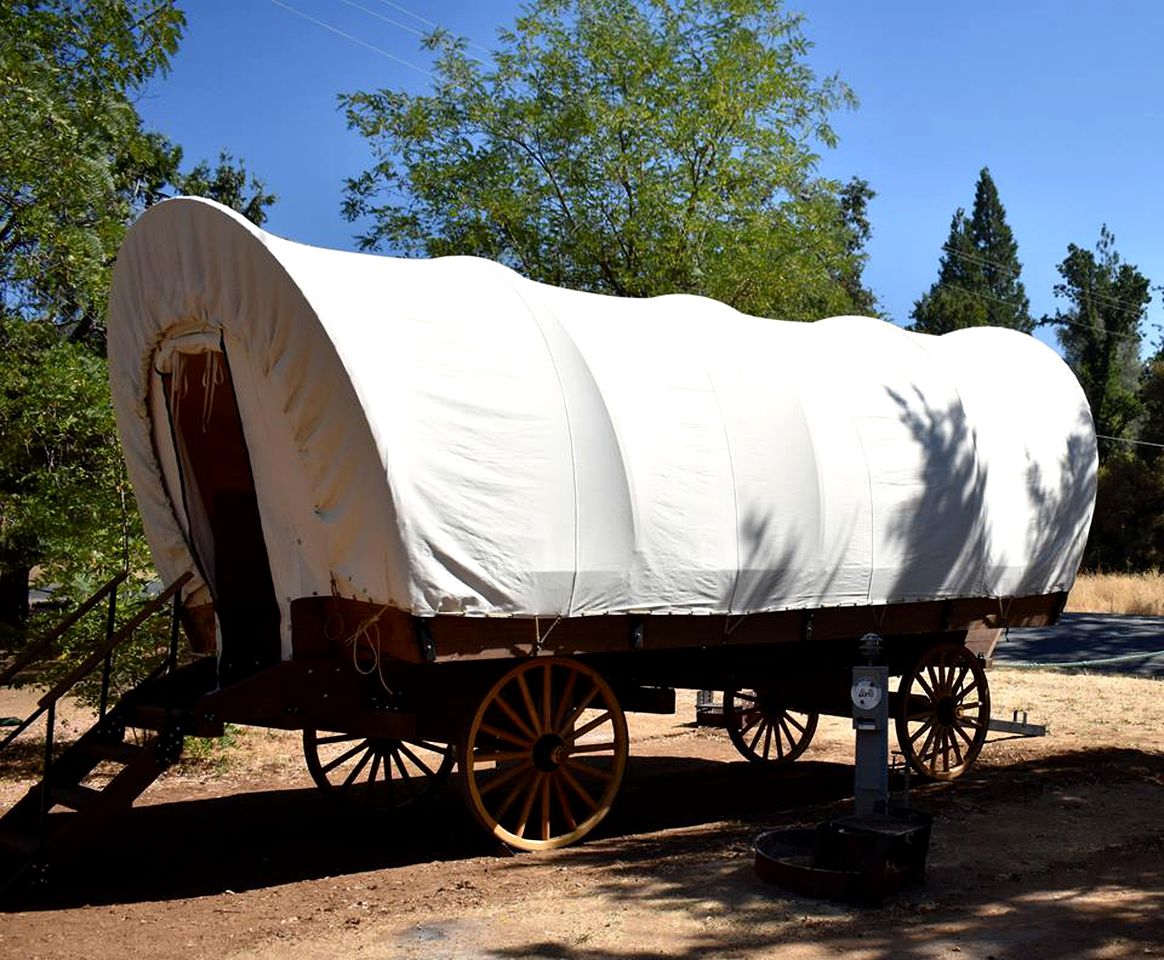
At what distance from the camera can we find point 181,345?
26.9 feet

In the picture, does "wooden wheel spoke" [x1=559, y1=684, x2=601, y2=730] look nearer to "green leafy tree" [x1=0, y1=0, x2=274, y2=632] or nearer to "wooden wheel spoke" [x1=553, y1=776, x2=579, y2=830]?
"wooden wheel spoke" [x1=553, y1=776, x2=579, y2=830]

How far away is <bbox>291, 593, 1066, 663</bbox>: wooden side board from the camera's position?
23.2 ft

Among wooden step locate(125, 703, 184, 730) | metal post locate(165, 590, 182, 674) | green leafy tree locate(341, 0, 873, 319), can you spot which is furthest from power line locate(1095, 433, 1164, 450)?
wooden step locate(125, 703, 184, 730)

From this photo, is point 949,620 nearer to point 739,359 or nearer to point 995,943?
point 739,359

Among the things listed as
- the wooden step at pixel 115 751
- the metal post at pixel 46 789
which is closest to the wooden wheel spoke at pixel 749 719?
the wooden step at pixel 115 751

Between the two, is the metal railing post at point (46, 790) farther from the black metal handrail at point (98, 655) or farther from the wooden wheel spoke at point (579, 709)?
the wooden wheel spoke at point (579, 709)

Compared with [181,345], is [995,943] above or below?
below

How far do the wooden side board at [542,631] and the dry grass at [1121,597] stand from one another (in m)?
20.0

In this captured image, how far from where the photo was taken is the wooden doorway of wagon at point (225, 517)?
8656mm

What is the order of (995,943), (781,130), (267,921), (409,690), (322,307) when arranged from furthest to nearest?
1. (781,130)
2. (409,690)
3. (322,307)
4. (267,921)
5. (995,943)

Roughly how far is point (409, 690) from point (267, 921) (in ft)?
5.17

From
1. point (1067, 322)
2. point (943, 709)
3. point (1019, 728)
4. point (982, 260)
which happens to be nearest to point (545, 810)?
point (943, 709)

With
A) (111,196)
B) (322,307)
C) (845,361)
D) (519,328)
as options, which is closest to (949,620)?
(845,361)

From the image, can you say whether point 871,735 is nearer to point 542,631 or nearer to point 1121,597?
point 542,631
